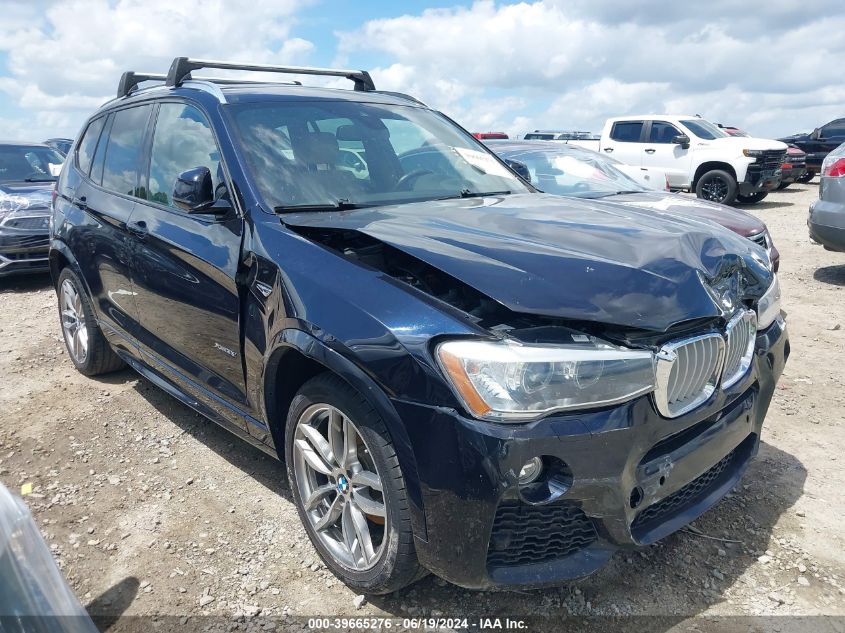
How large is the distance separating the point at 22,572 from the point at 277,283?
3.99 feet

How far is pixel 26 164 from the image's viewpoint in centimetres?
904

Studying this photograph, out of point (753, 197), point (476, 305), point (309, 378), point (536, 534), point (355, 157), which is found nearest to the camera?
point (536, 534)

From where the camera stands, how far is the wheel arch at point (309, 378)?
207 cm

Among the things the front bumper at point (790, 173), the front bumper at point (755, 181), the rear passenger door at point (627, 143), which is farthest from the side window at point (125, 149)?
the front bumper at point (790, 173)

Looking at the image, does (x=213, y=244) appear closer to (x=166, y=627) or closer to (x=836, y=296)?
(x=166, y=627)

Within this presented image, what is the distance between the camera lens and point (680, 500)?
2391 mm

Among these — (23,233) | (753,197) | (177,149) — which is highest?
(177,149)

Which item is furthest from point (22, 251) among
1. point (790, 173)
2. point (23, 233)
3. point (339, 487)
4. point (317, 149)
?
point (790, 173)

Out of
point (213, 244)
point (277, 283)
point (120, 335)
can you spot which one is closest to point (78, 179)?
point (120, 335)

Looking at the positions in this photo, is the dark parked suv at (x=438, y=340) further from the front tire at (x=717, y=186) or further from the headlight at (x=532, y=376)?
the front tire at (x=717, y=186)

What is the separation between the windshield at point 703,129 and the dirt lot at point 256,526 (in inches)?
430

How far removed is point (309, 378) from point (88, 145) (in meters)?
3.13

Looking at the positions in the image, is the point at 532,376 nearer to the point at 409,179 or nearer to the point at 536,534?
the point at 536,534

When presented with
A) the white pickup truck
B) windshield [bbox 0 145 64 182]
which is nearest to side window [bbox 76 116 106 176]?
windshield [bbox 0 145 64 182]
